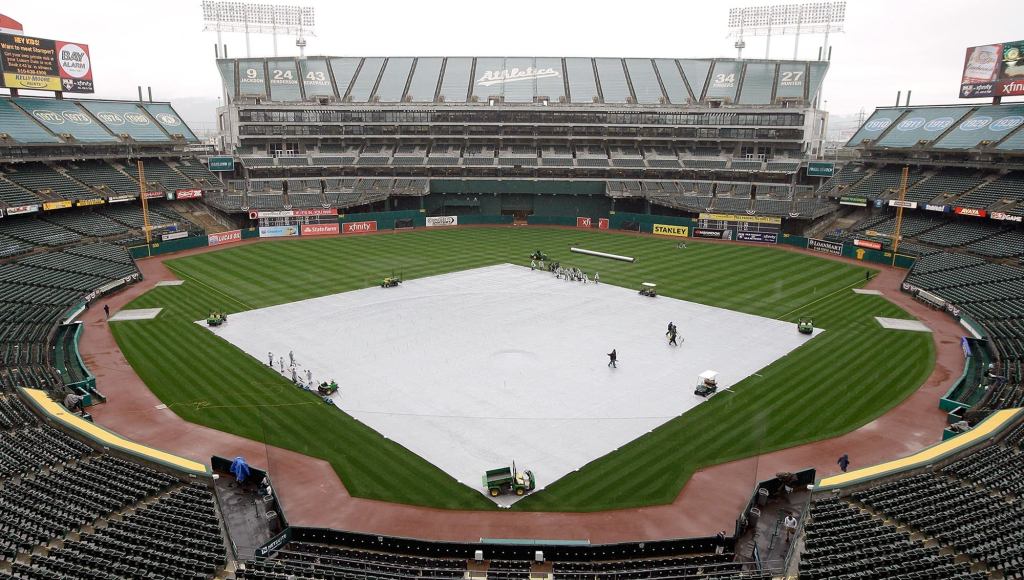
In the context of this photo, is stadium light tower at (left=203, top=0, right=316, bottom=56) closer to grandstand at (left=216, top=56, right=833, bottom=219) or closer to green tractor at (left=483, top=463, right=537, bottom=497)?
grandstand at (left=216, top=56, right=833, bottom=219)

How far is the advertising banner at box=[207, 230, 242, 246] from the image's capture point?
215 feet

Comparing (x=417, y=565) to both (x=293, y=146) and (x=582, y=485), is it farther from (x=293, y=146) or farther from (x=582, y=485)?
(x=293, y=146)

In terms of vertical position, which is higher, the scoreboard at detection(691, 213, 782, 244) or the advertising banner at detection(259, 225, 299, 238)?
the scoreboard at detection(691, 213, 782, 244)

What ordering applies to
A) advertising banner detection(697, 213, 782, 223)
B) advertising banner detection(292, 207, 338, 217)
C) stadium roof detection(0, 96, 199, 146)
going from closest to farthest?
1. stadium roof detection(0, 96, 199, 146)
2. advertising banner detection(697, 213, 782, 223)
3. advertising banner detection(292, 207, 338, 217)

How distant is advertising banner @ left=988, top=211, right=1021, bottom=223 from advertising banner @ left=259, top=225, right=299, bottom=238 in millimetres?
71416

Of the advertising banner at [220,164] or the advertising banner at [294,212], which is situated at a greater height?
the advertising banner at [220,164]

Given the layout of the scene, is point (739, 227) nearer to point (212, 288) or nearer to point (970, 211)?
point (970, 211)

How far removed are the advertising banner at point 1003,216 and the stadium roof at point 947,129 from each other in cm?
896

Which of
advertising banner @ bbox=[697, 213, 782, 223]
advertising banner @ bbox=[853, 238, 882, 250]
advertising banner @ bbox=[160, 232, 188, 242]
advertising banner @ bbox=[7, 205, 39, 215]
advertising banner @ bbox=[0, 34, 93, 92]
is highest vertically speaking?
advertising banner @ bbox=[0, 34, 93, 92]

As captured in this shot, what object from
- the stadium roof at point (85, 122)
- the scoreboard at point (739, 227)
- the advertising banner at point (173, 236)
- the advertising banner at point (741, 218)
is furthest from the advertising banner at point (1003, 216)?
the stadium roof at point (85, 122)

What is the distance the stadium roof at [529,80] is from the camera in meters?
87.8

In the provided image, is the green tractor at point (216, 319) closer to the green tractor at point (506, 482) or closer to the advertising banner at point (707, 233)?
the green tractor at point (506, 482)

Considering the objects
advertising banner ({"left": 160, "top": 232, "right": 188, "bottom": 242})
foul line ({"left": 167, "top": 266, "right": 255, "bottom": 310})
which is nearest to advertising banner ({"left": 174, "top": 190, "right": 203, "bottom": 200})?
advertising banner ({"left": 160, "top": 232, "right": 188, "bottom": 242})

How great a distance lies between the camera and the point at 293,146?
87625mm
